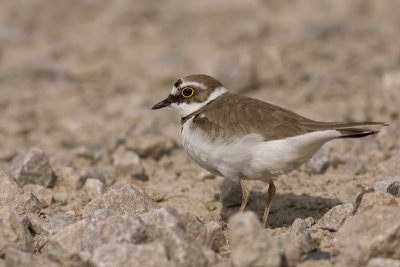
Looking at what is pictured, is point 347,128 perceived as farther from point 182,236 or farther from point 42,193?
point 42,193

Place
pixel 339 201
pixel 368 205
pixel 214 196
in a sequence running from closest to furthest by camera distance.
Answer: pixel 368 205, pixel 339 201, pixel 214 196

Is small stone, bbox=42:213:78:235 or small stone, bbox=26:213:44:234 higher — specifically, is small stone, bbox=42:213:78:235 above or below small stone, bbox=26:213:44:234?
A: above

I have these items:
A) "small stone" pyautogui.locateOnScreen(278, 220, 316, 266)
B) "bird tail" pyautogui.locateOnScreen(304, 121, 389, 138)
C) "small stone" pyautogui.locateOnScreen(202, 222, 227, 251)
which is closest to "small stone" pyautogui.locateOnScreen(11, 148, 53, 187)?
"small stone" pyautogui.locateOnScreen(202, 222, 227, 251)

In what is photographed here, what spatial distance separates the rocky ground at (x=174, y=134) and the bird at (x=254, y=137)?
0.54 m

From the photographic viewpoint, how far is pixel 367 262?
3561mm

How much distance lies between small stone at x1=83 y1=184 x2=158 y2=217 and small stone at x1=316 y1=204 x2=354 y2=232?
1.59 m

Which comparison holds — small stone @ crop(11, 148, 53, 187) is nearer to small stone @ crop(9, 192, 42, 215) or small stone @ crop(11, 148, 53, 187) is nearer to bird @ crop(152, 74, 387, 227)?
small stone @ crop(9, 192, 42, 215)

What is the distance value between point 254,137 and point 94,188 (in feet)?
6.77

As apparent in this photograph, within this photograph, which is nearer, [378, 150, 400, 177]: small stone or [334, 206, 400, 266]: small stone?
[334, 206, 400, 266]: small stone

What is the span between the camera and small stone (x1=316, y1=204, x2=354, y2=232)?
450 cm

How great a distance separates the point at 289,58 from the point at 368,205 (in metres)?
6.04

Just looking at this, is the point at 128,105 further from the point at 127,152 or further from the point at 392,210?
the point at 392,210

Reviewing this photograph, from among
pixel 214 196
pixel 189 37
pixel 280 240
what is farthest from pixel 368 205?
pixel 189 37

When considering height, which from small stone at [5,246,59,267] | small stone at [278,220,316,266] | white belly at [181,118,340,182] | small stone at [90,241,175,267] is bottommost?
small stone at [278,220,316,266]
